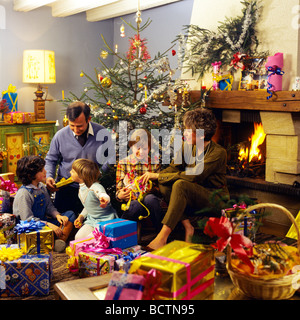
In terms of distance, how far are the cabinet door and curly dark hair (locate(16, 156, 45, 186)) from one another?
233 centimetres

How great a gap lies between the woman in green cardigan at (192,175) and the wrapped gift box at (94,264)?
49cm

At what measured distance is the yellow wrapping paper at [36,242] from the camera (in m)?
2.57

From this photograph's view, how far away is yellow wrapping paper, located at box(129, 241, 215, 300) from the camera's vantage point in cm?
136

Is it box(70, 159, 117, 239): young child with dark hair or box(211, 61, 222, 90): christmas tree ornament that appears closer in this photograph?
box(70, 159, 117, 239): young child with dark hair

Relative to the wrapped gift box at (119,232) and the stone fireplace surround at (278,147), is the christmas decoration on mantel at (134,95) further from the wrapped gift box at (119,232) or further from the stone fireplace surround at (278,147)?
the wrapped gift box at (119,232)

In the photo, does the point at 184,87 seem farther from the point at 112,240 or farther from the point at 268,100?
the point at 112,240

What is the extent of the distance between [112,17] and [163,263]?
18.2 feet

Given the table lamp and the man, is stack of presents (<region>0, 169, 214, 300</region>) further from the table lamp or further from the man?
the table lamp

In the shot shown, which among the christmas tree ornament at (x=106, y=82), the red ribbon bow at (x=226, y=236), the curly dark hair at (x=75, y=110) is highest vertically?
the christmas tree ornament at (x=106, y=82)

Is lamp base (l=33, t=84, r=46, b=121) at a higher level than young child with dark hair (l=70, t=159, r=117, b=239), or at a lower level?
higher

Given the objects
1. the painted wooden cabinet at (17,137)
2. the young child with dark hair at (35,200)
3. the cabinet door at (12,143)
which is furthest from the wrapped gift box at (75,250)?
the cabinet door at (12,143)

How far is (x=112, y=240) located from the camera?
2594 millimetres

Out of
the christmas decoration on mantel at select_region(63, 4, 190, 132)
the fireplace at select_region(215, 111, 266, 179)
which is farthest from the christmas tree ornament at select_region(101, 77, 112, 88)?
the fireplace at select_region(215, 111, 266, 179)
